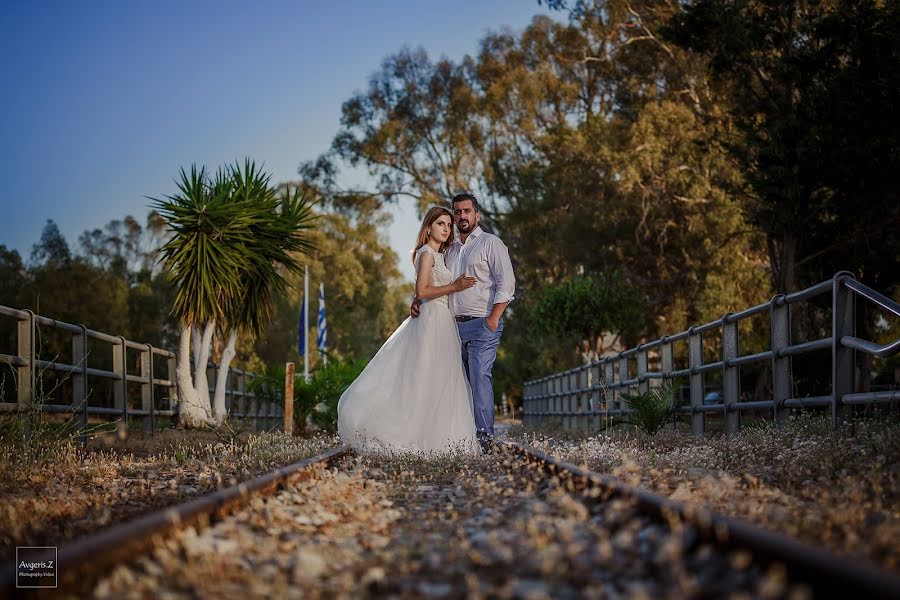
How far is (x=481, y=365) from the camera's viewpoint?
348 inches

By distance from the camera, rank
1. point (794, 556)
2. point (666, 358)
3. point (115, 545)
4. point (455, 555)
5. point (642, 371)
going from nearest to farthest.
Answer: point (794, 556)
point (115, 545)
point (455, 555)
point (666, 358)
point (642, 371)

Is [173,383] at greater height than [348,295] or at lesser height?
lesser

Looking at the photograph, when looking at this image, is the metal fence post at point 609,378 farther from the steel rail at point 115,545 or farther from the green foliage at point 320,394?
the steel rail at point 115,545

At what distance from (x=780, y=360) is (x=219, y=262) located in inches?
380

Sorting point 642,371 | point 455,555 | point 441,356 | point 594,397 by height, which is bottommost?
point 594,397

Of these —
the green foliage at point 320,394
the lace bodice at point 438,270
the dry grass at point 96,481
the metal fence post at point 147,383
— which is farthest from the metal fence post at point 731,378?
the metal fence post at point 147,383

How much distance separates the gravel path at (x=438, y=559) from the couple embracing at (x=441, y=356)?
12.7ft

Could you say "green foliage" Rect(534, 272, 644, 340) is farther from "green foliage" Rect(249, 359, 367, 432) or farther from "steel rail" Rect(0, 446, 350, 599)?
"steel rail" Rect(0, 446, 350, 599)

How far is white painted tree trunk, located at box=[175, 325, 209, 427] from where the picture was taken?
50.3 feet

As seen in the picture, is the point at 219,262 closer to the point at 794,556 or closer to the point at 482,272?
the point at 482,272

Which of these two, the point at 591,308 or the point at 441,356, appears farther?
the point at 591,308

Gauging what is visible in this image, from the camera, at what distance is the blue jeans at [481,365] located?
29.1ft

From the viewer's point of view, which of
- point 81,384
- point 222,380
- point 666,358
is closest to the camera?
point 81,384

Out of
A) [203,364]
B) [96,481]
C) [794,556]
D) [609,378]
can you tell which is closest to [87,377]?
[203,364]
